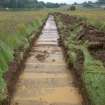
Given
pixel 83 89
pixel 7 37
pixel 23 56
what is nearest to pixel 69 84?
pixel 83 89

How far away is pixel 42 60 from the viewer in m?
15.6

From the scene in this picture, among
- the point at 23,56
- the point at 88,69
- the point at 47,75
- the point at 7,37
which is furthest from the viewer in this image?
the point at 7,37

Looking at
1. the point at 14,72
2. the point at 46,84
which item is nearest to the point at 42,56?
the point at 14,72

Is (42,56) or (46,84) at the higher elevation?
(46,84)

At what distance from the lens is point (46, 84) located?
11273mm

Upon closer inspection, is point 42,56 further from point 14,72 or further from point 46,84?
point 46,84

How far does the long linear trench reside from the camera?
9.66 meters

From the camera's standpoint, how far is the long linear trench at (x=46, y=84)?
380 inches

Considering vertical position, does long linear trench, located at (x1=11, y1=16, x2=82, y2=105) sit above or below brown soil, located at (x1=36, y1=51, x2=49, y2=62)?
above

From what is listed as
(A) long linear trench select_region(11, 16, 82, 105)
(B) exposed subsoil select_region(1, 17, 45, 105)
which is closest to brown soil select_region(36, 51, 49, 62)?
(A) long linear trench select_region(11, 16, 82, 105)

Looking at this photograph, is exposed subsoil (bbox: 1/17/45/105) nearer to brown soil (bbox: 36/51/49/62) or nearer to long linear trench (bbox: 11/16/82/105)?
long linear trench (bbox: 11/16/82/105)

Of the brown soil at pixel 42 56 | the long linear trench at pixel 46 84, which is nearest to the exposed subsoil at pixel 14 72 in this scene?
the long linear trench at pixel 46 84

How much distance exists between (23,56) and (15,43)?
173cm

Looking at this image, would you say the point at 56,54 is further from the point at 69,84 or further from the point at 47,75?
the point at 69,84
